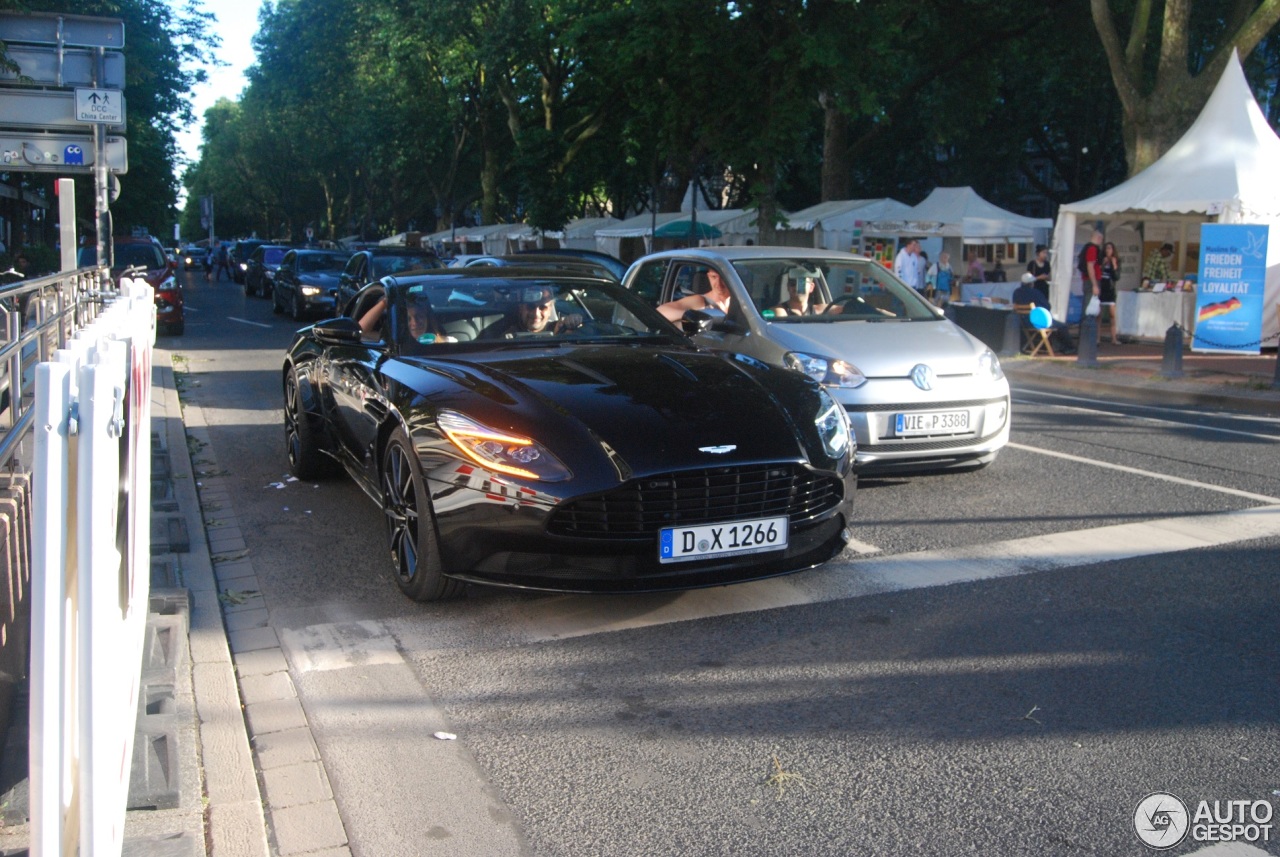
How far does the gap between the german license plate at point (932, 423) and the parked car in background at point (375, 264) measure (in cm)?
1280

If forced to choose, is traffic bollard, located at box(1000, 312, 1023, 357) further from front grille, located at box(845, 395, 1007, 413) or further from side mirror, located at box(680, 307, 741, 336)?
front grille, located at box(845, 395, 1007, 413)

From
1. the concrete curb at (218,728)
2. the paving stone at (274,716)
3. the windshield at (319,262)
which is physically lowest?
the paving stone at (274,716)

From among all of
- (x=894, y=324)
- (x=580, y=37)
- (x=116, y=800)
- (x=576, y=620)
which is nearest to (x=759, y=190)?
(x=580, y=37)

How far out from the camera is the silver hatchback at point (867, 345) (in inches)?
294

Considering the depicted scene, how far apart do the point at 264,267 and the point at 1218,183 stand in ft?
85.6

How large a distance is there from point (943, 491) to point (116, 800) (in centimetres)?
615

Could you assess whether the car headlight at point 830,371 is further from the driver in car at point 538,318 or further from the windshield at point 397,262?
the windshield at point 397,262

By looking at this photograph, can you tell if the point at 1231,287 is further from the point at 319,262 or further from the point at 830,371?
the point at 319,262

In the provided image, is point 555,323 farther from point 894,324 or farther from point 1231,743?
point 1231,743

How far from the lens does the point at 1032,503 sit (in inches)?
292

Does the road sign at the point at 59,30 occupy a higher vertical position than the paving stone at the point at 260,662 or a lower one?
higher

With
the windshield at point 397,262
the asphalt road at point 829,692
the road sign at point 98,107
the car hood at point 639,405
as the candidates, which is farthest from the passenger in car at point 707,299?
the windshield at point 397,262

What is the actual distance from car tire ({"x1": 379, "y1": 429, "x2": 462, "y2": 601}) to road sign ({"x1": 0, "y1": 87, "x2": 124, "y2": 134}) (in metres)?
9.32

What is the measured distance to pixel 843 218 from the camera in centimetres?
3005
